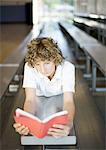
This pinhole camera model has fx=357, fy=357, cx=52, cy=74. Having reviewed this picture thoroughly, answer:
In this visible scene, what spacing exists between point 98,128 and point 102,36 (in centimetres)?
478

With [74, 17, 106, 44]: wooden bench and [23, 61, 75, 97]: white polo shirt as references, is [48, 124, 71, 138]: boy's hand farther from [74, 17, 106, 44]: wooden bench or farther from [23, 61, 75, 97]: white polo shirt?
[74, 17, 106, 44]: wooden bench

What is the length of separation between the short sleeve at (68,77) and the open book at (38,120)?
0.38 meters

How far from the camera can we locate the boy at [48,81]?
181cm

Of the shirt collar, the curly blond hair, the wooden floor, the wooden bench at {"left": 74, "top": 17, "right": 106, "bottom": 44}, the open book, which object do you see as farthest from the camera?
the wooden bench at {"left": 74, "top": 17, "right": 106, "bottom": 44}

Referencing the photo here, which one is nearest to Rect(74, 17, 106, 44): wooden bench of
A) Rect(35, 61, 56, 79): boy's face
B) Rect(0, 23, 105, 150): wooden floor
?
Rect(0, 23, 105, 150): wooden floor

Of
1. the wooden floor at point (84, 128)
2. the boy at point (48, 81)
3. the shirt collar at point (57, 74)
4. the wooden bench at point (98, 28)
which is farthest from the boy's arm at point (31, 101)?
the wooden bench at point (98, 28)

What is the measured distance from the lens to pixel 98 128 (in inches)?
103

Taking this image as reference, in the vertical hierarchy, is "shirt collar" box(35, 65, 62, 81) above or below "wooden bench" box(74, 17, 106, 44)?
above

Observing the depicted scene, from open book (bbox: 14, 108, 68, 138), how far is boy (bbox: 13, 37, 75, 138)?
6 centimetres

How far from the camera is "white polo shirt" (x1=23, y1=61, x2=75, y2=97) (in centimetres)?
195

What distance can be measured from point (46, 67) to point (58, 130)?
371 millimetres

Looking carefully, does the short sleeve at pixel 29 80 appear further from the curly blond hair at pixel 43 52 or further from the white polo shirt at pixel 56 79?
the curly blond hair at pixel 43 52

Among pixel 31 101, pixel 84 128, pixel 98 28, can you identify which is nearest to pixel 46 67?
pixel 31 101

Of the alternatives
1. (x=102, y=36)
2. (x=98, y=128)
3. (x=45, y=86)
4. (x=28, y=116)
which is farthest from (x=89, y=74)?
(x=28, y=116)
